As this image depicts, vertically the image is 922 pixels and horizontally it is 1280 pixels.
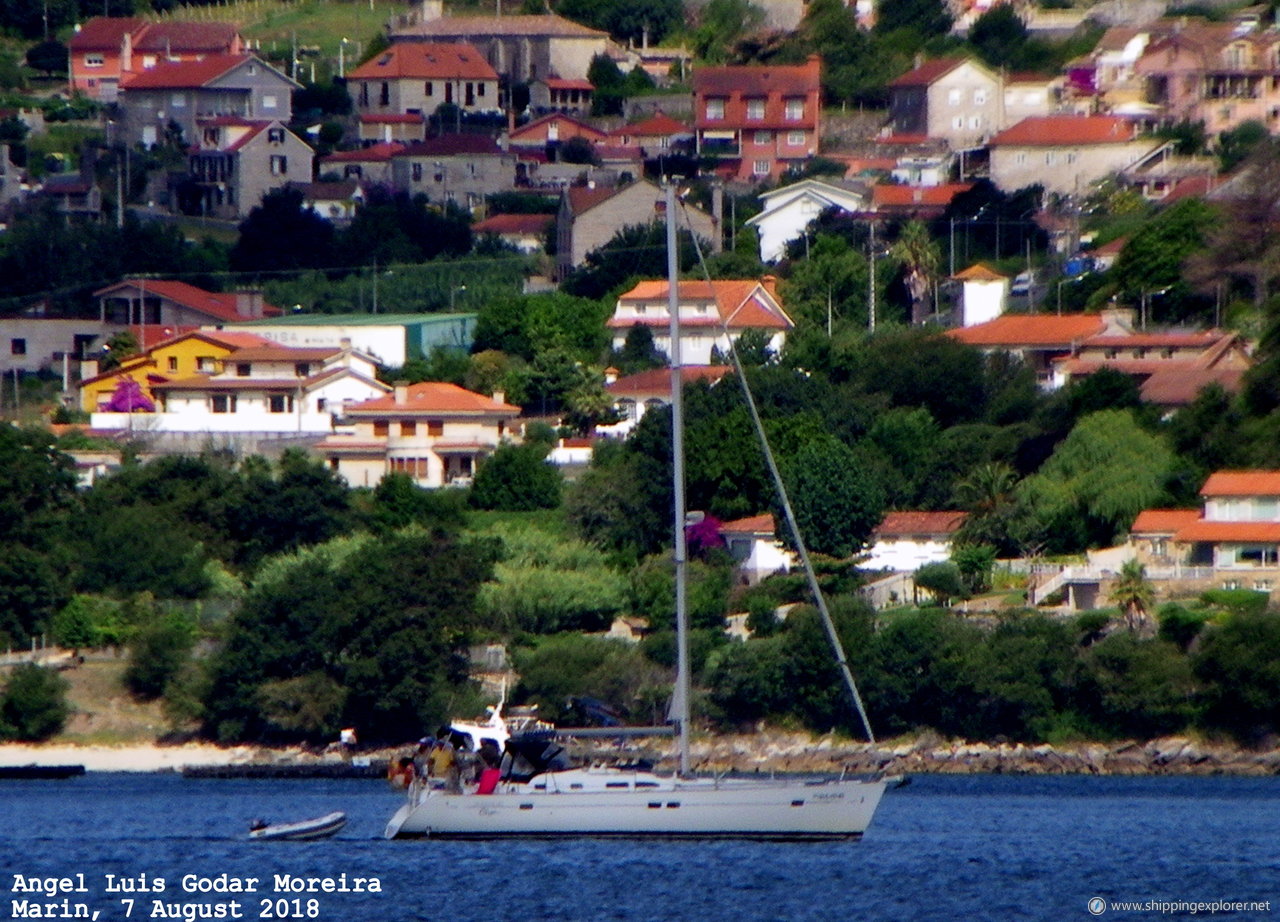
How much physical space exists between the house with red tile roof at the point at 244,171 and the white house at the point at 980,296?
2946 cm

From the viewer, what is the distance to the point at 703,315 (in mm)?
76188

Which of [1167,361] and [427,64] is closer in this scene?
[1167,361]

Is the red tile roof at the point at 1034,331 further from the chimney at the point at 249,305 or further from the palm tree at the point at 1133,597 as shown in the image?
the chimney at the point at 249,305

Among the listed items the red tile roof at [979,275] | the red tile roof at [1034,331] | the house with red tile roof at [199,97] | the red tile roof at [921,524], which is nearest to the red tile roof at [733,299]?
the red tile roof at [979,275]

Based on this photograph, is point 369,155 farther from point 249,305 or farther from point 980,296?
point 980,296

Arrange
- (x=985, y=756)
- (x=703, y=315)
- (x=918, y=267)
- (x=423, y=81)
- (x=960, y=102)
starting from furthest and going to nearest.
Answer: (x=423, y=81)
(x=960, y=102)
(x=918, y=267)
(x=703, y=315)
(x=985, y=756)

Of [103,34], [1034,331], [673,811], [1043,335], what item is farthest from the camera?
[103,34]

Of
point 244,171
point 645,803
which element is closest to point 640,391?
point 244,171

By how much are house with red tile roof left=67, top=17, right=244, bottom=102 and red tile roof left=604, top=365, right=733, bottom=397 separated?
43609mm

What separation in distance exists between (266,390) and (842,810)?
3999 cm

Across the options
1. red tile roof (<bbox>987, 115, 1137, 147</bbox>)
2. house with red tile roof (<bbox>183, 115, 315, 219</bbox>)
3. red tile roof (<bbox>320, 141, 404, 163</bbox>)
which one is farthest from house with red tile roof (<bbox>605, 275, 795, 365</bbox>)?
house with red tile roof (<bbox>183, 115, 315, 219</bbox>)

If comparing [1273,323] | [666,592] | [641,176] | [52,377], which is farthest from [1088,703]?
[641,176]

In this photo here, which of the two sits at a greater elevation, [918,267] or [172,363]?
[918,267]

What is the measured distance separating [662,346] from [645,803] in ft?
138
